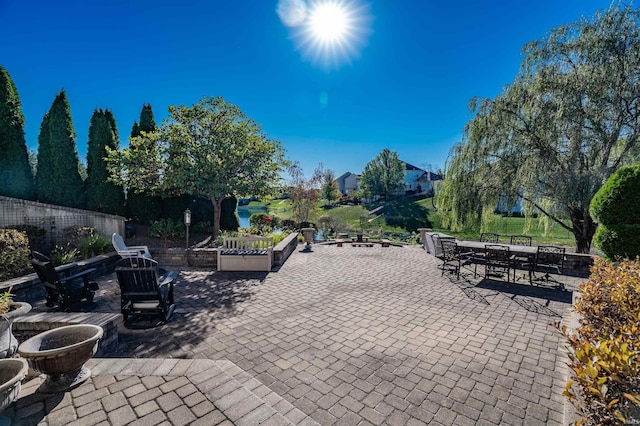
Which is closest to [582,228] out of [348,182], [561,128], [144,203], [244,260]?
[561,128]

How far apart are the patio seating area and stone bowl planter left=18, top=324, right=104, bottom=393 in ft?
0.38

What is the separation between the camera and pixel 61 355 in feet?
7.67

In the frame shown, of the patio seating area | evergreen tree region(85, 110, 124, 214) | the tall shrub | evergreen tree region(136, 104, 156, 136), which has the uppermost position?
evergreen tree region(136, 104, 156, 136)

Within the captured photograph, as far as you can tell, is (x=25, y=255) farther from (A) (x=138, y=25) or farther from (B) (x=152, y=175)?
(A) (x=138, y=25)

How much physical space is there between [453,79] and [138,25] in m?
13.3

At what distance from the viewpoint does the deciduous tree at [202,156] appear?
10430mm

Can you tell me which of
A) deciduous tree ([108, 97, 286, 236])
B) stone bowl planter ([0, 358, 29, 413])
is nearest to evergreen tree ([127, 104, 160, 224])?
deciduous tree ([108, 97, 286, 236])

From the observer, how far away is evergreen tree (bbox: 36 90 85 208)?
12320 mm

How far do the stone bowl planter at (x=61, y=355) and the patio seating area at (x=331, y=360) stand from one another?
4.6 inches

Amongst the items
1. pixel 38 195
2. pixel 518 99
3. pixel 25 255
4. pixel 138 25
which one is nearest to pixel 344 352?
pixel 25 255

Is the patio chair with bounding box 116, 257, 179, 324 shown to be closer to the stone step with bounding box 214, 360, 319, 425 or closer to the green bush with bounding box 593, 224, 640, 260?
the stone step with bounding box 214, 360, 319, 425

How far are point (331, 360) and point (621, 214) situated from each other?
7.27m

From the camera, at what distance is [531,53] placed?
34.1 ft

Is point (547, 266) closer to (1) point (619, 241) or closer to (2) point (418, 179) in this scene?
(1) point (619, 241)
